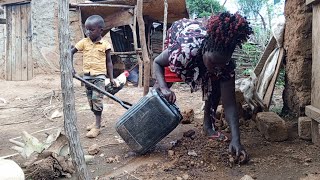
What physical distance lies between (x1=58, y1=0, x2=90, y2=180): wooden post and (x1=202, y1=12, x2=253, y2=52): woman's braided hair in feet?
3.52

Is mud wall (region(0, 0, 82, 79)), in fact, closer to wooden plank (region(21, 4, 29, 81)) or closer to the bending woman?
wooden plank (region(21, 4, 29, 81))

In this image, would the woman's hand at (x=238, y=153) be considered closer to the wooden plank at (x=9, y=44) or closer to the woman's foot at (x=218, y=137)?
the woman's foot at (x=218, y=137)

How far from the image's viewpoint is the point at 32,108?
581cm

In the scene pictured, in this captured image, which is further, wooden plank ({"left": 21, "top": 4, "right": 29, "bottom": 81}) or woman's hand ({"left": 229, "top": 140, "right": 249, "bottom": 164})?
wooden plank ({"left": 21, "top": 4, "right": 29, "bottom": 81})

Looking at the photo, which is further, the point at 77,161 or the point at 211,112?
the point at 211,112

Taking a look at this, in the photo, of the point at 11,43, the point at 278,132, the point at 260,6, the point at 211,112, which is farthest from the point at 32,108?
the point at 260,6

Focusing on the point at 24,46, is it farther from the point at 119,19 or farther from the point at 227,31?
the point at 227,31

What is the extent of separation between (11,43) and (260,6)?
7804 millimetres

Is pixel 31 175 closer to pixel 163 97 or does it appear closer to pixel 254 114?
pixel 163 97

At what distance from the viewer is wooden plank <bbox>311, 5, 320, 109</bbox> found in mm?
2916

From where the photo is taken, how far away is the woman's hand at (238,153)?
260 centimetres

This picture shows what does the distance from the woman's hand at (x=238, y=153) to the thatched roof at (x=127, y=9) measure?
5276mm

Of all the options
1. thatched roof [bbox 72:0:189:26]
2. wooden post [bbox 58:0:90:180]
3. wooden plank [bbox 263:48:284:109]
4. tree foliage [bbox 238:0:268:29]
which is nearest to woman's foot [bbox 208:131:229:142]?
wooden plank [bbox 263:48:284:109]

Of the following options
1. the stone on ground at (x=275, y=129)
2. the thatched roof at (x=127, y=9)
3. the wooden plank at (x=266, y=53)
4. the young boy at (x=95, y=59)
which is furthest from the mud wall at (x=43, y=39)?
the stone on ground at (x=275, y=129)
